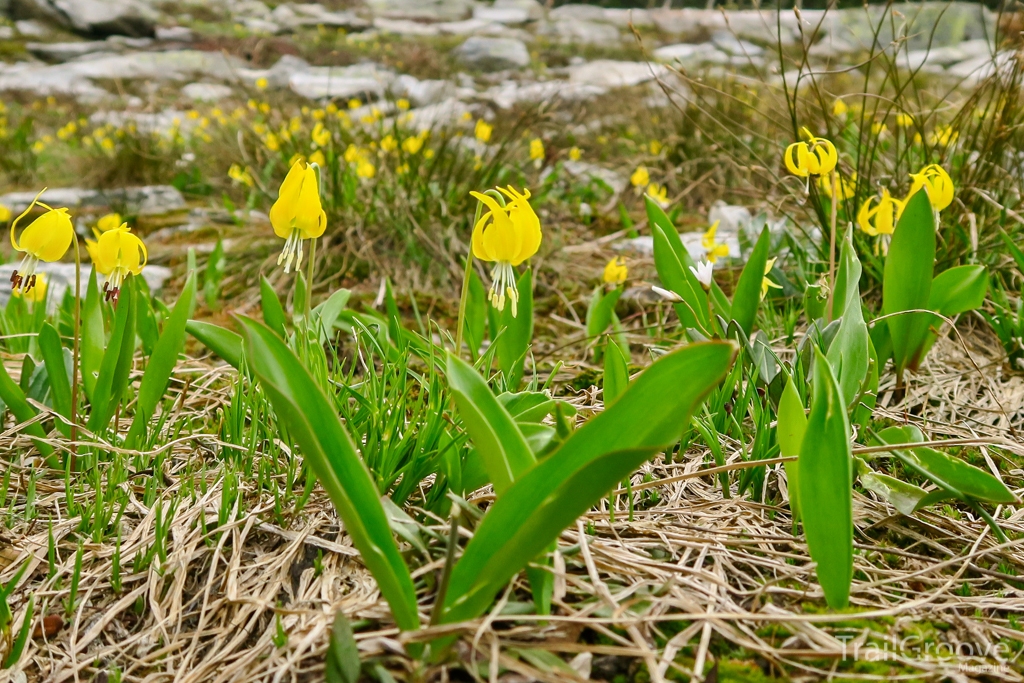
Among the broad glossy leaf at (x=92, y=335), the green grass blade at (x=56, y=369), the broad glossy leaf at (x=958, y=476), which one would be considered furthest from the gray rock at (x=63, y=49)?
the broad glossy leaf at (x=958, y=476)

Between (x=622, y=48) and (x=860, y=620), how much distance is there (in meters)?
21.3

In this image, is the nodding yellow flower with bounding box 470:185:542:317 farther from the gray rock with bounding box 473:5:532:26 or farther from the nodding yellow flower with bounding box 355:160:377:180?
the gray rock with bounding box 473:5:532:26

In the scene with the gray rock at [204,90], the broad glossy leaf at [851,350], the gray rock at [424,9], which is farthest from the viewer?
the gray rock at [424,9]

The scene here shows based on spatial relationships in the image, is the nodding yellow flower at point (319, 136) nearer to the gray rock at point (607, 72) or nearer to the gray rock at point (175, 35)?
the gray rock at point (607, 72)

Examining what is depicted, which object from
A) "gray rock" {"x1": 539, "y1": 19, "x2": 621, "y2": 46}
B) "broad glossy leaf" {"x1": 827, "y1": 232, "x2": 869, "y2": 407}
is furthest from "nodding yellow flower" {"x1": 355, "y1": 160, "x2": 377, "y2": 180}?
"gray rock" {"x1": 539, "y1": 19, "x2": 621, "y2": 46}

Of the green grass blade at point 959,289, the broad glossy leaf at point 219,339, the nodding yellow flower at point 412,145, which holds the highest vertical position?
the nodding yellow flower at point 412,145

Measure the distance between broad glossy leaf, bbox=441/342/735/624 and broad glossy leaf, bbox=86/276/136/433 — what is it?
93cm

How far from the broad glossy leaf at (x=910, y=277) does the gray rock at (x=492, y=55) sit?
1666cm

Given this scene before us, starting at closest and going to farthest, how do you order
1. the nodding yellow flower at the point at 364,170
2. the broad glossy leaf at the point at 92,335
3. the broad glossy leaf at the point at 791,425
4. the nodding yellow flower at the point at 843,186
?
the broad glossy leaf at the point at 791,425 → the broad glossy leaf at the point at 92,335 → the nodding yellow flower at the point at 843,186 → the nodding yellow flower at the point at 364,170

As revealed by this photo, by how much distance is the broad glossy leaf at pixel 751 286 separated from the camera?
6.31 ft

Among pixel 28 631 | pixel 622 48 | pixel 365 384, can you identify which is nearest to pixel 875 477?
pixel 365 384

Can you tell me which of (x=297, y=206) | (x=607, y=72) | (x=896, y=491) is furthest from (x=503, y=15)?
(x=896, y=491)

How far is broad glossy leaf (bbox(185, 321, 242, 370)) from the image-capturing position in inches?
58.1

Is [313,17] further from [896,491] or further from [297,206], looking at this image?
[896,491]
